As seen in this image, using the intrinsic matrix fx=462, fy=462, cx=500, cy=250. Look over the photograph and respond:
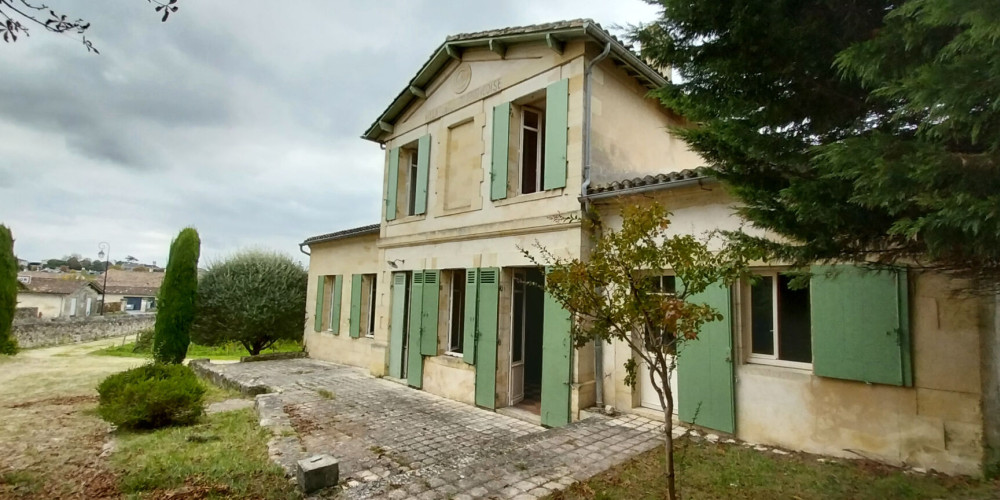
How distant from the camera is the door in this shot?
8031mm

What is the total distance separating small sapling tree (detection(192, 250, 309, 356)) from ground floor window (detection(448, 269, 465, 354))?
27.2 ft

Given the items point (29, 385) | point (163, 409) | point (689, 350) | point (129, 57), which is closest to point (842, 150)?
point (689, 350)

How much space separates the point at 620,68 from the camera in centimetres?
779

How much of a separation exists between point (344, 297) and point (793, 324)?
10.7 metres

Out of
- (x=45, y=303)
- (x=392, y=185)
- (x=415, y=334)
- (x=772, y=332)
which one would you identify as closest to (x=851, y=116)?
(x=772, y=332)

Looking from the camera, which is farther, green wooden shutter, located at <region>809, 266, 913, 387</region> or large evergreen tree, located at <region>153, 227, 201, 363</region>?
large evergreen tree, located at <region>153, 227, 201, 363</region>

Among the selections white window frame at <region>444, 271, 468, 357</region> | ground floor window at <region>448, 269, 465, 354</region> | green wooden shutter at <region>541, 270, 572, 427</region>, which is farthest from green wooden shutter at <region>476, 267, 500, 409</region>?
ground floor window at <region>448, 269, 465, 354</region>

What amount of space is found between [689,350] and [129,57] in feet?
20.7

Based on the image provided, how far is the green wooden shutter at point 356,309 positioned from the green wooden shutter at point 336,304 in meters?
0.95

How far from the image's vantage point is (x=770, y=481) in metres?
4.14

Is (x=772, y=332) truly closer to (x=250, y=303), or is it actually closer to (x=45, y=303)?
(x=250, y=303)

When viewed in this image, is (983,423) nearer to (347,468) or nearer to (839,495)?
(839,495)

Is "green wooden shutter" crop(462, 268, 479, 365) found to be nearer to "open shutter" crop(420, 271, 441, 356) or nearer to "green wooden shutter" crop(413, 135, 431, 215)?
"open shutter" crop(420, 271, 441, 356)

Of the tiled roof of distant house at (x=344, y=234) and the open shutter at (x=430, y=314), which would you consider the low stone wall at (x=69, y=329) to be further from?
the open shutter at (x=430, y=314)
